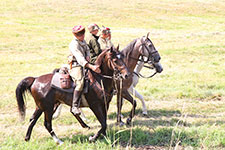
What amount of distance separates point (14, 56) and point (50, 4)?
35.6m

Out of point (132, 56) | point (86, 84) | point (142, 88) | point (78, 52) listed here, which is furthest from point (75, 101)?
point (142, 88)

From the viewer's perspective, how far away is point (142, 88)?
36.3ft

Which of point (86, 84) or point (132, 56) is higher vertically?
point (132, 56)

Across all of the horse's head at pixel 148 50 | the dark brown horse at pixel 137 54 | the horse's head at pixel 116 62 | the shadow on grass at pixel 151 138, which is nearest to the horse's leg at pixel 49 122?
the shadow on grass at pixel 151 138

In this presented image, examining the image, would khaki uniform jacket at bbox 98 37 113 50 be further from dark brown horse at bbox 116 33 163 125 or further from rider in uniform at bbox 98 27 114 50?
dark brown horse at bbox 116 33 163 125

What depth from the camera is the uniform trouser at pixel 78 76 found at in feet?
18.8

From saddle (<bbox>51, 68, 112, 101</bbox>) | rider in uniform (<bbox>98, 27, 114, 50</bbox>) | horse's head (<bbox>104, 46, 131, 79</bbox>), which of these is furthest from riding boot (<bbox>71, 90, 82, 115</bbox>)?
rider in uniform (<bbox>98, 27, 114, 50</bbox>)

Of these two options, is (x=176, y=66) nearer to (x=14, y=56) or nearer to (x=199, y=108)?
(x=199, y=108)

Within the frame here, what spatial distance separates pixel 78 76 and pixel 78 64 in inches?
11.6

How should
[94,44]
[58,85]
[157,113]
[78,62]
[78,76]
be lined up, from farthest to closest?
[157,113], [94,44], [58,85], [78,76], [78,62]

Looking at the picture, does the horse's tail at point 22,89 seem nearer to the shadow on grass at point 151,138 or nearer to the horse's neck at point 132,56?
the shadow on grass at point 151,138

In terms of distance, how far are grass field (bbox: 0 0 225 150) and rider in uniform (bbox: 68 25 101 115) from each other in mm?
883

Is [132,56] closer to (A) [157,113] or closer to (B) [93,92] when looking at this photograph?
(B) [93,92]

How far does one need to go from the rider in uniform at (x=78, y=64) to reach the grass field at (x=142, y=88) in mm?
883
